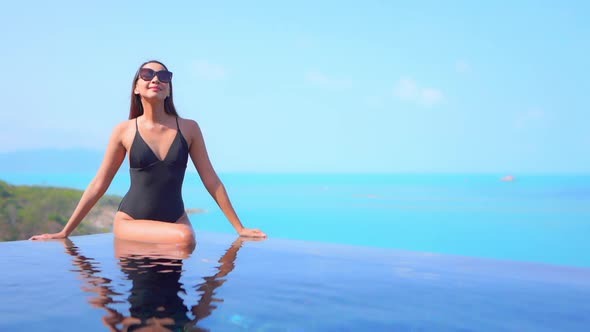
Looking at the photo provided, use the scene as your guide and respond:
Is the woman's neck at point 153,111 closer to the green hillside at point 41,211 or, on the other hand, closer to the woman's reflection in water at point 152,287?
the woman's reflection in water at point 152,287

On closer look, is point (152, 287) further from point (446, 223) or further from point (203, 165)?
point (446, 223)

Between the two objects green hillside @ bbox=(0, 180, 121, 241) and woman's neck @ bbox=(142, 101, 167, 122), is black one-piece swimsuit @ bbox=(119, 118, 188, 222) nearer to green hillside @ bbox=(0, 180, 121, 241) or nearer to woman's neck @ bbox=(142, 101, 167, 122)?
woman's neck @ bbox=(142, 101, 167, 122)

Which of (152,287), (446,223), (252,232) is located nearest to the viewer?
(152,287)

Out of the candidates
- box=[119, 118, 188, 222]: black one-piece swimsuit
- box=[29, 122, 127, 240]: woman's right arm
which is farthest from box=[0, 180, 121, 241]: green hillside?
box=[119, 118, 188, 222]: black one-piece swimsuit

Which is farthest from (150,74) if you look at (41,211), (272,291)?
(41,211)

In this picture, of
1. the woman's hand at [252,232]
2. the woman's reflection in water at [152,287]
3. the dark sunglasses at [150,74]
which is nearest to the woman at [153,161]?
the dark sunglasses at [150,74]

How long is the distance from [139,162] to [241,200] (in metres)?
75.6

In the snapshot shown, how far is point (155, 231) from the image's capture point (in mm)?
5012

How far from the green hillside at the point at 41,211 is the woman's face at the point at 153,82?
30886mm

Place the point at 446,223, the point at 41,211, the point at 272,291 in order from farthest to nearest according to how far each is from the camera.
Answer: the point at 446,223, the point at 41,211, the point at 272,291

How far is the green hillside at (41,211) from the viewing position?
114 feet

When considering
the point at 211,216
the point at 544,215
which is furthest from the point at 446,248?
the point at 211,216

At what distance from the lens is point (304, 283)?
12.0 ft

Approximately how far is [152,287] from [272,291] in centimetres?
68
